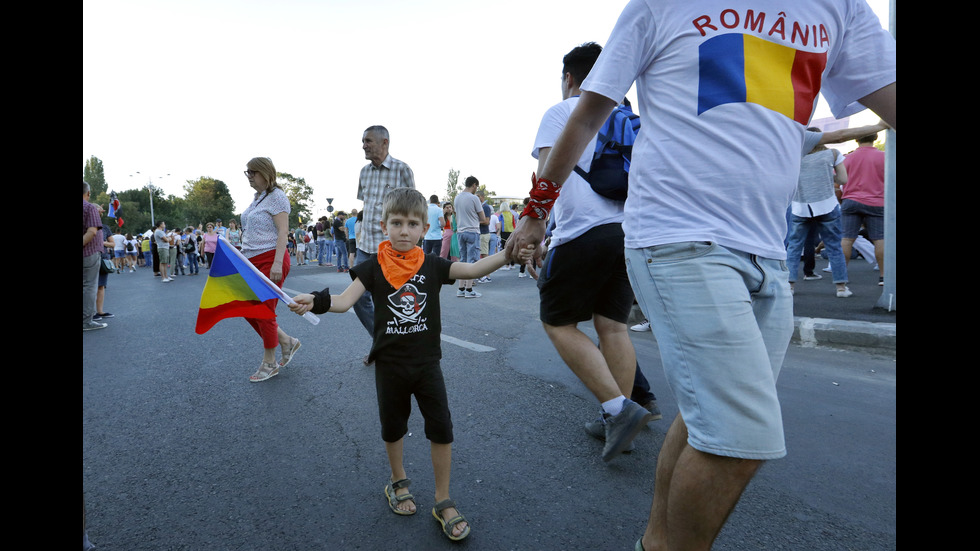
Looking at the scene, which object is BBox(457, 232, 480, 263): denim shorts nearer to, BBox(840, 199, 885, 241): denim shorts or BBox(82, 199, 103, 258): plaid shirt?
BBox(82, 199, 103, 258): plaid shirt

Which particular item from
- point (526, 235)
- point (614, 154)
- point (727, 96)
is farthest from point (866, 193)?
point (727, 96)

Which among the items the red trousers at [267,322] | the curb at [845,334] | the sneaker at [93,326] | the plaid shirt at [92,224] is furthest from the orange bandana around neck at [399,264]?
the sneaker at [93,326]

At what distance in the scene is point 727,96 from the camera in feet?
4.87

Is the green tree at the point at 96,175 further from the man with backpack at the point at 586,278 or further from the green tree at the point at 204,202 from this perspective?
the man with backpack at the point at 586,278

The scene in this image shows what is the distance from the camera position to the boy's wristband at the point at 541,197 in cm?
199

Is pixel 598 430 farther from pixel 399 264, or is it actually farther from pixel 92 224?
pixel 92 224

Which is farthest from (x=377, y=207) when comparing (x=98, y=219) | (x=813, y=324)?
(x=98, y=219)

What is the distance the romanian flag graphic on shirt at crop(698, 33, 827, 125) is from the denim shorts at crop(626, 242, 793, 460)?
0.42 metres

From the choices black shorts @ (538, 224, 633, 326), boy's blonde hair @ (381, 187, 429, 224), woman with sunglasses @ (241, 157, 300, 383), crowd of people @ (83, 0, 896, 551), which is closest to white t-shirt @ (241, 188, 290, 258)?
woman with sunglasses @ (241, 157, 300, 383)

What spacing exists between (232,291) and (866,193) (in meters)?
7.42

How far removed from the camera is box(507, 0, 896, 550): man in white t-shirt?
1361 mm

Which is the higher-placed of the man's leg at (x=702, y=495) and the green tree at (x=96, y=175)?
the green tree at (x=96, y=175)

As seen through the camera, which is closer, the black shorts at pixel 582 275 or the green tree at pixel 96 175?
the black shorts at pixel 582 275
